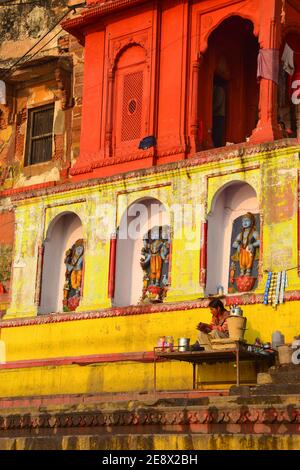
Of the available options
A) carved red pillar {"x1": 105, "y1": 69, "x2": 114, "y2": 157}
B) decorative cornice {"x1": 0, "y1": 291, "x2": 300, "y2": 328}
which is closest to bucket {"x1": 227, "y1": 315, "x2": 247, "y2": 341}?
decorative cornice {"x1": 0, "y1": 291, "x2": 300, "y2": 328}

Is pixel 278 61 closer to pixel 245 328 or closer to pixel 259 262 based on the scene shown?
pixel 259 262

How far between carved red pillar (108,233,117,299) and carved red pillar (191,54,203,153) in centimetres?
238

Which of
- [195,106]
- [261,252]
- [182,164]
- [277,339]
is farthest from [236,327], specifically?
[195,106]

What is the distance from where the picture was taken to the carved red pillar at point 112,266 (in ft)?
65.8

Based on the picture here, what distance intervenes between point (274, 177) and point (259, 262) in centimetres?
152

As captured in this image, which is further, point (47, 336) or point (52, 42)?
point (52, 42)

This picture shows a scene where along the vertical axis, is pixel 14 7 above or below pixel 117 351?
above

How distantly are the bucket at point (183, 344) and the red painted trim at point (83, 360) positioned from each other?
1540 millimetres

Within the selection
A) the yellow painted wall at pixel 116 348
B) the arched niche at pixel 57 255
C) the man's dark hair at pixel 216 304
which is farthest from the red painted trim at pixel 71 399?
the arched niche at pixel 57 255

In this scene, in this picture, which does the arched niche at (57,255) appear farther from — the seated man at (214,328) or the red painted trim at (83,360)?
the seated man at (214,328)

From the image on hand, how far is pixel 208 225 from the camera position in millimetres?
19125

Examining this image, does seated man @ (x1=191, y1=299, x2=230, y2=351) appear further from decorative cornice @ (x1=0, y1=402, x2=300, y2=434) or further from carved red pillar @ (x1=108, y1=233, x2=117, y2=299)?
carved red pillar @ (x1=108, y1=233, x2=117, y2=299)

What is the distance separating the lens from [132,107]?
72.4 ft

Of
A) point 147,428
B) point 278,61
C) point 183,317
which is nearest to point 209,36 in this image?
point 278,61
